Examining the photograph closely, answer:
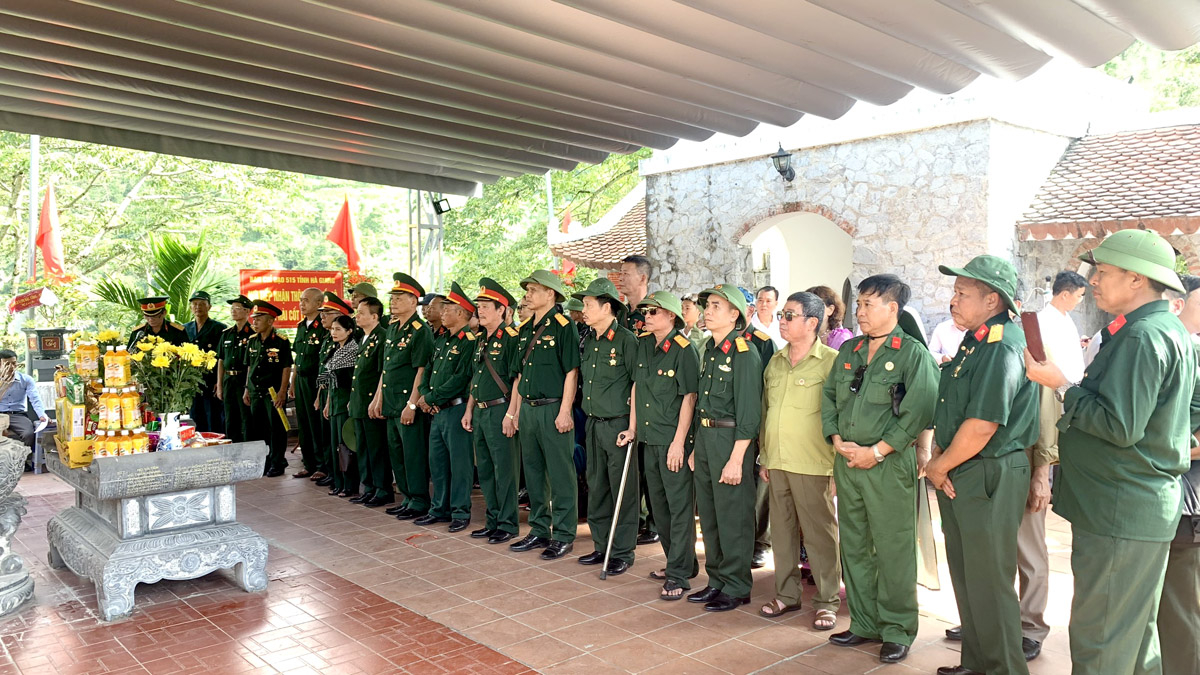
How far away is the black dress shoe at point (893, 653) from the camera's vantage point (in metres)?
3.88

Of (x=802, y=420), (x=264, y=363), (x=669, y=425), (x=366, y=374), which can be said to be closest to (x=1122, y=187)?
(x=802, y=420)

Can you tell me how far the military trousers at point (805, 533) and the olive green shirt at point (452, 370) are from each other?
9.00 feet

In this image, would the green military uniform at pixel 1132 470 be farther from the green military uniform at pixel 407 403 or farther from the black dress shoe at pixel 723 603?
the green military uniform at pixel 407 403

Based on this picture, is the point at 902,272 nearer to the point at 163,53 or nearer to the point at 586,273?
the point at 163,53

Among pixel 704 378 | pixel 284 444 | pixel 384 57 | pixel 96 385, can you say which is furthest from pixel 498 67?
pixel 284 444

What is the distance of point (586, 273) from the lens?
67.1ft

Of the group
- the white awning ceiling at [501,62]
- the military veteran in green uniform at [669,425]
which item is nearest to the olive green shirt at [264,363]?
the white awning ceiling at [501,62]

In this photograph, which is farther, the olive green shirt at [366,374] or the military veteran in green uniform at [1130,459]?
the olive green shirt at [366,374]

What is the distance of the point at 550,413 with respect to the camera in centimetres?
582

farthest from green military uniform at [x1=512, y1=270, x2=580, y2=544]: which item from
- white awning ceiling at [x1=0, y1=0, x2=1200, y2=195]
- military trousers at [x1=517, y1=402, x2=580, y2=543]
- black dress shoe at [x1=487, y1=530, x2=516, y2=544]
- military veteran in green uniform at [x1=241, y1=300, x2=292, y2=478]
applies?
military veteran in green uniform at [x1=241, y1=300, x2=292, y2=478]

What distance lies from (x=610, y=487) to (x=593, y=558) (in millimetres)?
471

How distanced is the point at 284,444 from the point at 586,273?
→ 1219cm

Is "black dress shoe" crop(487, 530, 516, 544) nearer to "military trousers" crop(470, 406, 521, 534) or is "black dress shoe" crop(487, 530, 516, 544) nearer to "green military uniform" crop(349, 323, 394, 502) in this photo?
"military trousers" crop(470, 406, 521, 534)

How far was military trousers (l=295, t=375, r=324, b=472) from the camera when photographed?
330 inches
